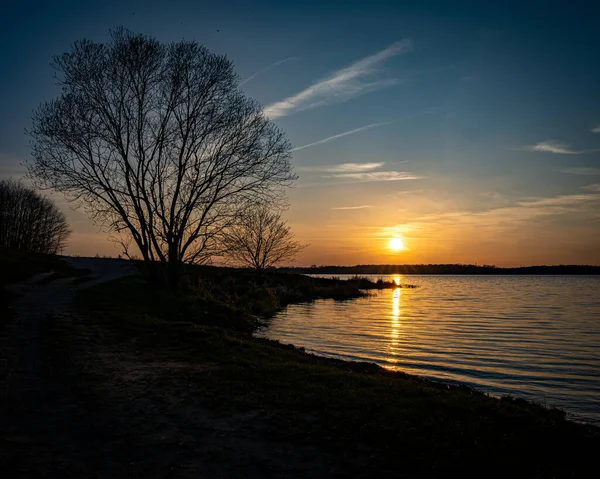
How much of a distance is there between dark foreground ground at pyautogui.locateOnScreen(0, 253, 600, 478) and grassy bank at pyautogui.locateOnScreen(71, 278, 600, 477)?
3 cm

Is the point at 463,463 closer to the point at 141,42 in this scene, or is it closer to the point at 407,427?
the point at 407,427

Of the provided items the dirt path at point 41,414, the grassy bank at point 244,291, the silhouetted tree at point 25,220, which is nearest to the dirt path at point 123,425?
the dirt path at point 41,414

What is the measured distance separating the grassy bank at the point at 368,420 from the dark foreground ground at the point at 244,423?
0.03 metres

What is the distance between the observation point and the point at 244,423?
7301 millimetres

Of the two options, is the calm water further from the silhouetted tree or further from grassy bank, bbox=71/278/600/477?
the silhouetted tree

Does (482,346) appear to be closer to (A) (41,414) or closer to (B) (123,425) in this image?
(B) (123,425)

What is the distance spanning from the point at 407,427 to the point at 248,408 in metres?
2.86

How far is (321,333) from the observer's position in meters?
23.2

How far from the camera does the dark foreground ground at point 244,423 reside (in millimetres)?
5695

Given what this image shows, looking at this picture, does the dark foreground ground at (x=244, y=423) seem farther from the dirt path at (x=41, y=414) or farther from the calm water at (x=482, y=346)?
the calm water at (x=482, y=346)

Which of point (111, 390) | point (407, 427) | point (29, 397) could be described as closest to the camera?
point (407, 427)

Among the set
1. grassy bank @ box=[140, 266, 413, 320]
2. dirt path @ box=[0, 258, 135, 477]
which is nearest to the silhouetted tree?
grassy bank @ box=[140, 266, 413, 320]

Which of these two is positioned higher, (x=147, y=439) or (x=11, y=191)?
(x=11, y=191)

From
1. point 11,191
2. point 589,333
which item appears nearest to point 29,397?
point 589,333
